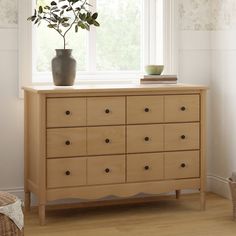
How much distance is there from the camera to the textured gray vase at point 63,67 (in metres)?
4.37

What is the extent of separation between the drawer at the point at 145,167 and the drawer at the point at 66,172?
33 cm

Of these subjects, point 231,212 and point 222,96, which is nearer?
point 231,212

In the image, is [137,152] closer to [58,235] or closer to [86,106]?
[86,106]

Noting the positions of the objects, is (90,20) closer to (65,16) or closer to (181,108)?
(65,16)

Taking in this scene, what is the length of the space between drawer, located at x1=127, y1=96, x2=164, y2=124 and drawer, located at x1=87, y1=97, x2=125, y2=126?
0.19 ft

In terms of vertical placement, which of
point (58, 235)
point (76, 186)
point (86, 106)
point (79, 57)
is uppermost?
point (79, 57)

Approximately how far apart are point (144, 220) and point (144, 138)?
1.81ft

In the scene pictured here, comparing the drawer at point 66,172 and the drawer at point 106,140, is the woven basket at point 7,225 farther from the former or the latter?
the drawer at point 106,140

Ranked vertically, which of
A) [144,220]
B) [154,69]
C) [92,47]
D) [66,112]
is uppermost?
[92,47]

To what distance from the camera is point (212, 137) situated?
5203 millimetres

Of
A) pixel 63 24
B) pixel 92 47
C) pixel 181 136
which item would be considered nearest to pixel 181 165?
pixel 181 136

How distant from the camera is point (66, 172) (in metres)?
4.22

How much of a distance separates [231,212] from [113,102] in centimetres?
115

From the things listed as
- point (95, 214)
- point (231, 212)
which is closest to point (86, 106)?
point (95, 214)
